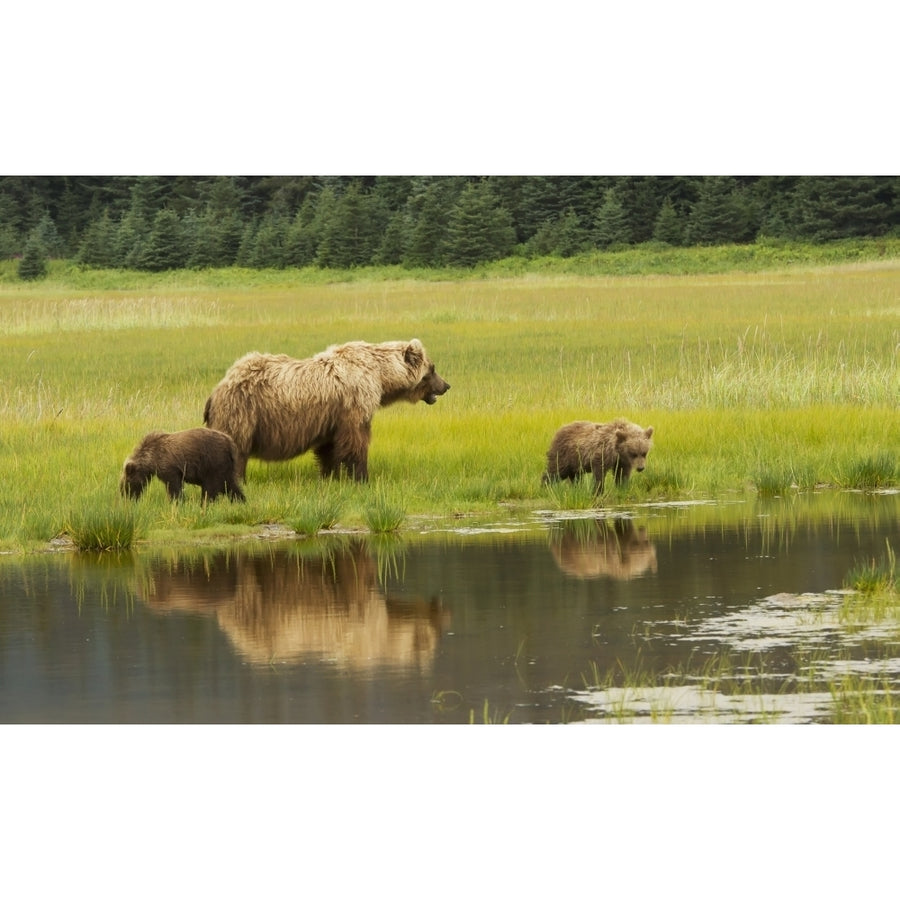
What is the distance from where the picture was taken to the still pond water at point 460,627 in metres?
7.04

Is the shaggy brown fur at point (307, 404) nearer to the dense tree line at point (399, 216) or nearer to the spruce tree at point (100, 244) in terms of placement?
the dense tree line at point (399, 216)

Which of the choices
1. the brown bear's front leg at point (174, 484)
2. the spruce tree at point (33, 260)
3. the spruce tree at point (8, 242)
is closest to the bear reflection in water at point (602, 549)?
the brown bear's front leg at point (174, 484)

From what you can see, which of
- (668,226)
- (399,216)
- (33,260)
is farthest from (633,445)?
(33,260)

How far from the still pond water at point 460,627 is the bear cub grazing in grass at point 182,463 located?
1.01 metres

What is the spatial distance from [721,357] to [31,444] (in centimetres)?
1115

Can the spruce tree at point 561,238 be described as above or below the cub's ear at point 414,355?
above

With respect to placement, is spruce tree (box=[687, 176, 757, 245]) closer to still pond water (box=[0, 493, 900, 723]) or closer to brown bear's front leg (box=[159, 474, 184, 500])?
brown bear's front leg (box=[159, 474, 184, 500])

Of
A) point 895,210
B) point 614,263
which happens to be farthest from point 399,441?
point 614,263

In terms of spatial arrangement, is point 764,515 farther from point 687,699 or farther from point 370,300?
point 370,300

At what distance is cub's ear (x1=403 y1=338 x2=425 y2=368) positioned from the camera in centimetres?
1464

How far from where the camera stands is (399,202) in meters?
25.2

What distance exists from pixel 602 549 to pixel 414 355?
433 centimetres

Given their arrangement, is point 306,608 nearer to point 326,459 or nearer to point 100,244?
point 326,459

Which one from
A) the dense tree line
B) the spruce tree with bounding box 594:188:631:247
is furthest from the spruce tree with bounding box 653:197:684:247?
the spruce tree with bounding box 594:188:631:247
